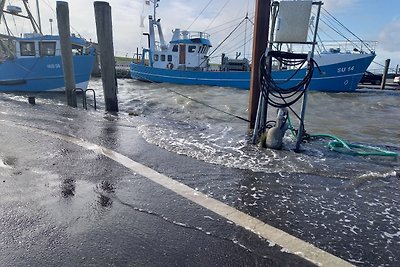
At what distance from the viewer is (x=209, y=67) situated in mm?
29328

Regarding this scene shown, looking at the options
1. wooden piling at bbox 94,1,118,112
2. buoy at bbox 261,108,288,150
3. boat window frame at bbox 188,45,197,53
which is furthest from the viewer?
boat window frame at bbox 188,45,197,53

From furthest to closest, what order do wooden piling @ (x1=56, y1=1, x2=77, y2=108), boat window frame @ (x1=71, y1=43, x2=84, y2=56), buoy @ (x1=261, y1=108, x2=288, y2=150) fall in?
boat window frame @ (x1=71, y1=43, x2=84, y2=56)
wooden piling @ (x1=56, y1=1, x2=77, y2=108)
buoy @ (x1=261, y1=108, x2=288, y2=150)

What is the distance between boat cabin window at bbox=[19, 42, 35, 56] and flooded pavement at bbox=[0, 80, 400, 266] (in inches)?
536

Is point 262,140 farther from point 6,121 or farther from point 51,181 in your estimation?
point 6,121

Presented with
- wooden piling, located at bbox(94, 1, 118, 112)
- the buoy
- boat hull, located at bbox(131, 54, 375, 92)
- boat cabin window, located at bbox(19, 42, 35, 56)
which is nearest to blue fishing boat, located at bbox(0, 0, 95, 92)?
boat cabin window, located at bbox(19, 42, 35, 56)

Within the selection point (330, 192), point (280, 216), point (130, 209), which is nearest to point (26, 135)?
point (130, 209)

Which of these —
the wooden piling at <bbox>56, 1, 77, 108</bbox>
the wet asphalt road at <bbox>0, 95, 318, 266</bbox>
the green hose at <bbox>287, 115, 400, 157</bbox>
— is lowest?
the green hose at <bbox>287, 115, 400, 157</bbox>

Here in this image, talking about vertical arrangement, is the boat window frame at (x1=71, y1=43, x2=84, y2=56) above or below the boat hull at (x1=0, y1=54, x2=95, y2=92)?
above

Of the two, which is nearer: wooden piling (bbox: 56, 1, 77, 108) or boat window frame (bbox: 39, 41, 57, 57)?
wooden piling (bbox: 56, 1, 77, 108)

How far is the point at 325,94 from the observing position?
22.7m

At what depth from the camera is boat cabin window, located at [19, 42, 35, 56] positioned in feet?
57.4

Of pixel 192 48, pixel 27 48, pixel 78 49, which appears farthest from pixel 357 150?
pixel 192 48

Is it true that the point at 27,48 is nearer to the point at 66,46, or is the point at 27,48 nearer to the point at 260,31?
the point at 66,46

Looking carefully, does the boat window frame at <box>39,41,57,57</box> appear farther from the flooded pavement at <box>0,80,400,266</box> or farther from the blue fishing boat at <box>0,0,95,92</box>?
the flooded pavement at <box>0,80,400,266</box>
